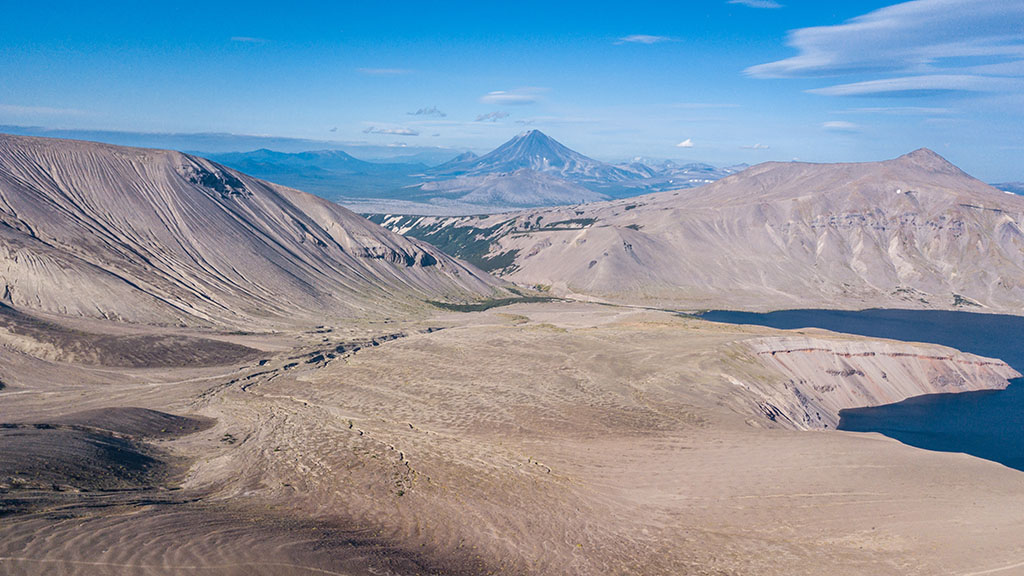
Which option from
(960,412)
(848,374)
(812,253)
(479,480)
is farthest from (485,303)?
(812,253)

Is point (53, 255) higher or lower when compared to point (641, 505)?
higher

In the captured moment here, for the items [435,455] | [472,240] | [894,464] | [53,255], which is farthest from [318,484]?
[472,240]

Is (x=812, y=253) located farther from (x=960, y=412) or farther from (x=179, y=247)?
(x=179, y=247)

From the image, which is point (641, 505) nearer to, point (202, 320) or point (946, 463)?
point (946, 463)

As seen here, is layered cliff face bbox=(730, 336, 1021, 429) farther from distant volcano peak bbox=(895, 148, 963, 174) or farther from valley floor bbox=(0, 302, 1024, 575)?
distant volcano peak bbox=(895, 148, 963, 174)

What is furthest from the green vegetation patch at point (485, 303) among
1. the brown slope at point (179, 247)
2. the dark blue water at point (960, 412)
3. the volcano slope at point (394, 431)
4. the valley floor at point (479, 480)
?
the valley floor at point (479, 480)

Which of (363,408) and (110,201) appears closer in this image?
(363,408)
